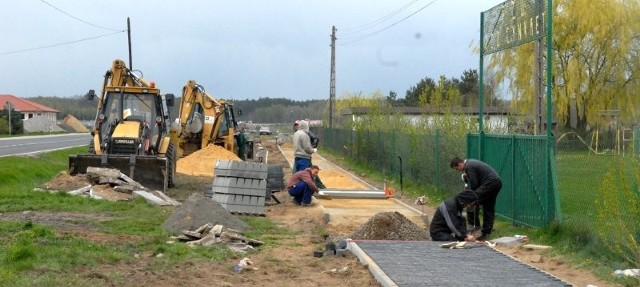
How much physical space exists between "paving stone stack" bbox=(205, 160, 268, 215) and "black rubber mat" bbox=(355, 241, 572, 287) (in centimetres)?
546

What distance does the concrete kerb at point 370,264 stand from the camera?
9.88 m

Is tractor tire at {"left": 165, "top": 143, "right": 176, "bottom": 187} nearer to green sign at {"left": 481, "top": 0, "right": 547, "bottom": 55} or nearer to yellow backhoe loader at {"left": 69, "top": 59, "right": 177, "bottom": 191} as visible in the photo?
yellow backhoe loader at {"left": 69, "top": 59, "right": 177, "bottom": 191}

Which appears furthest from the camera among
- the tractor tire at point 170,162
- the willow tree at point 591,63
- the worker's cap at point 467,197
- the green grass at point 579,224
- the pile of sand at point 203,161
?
the willow tree at point 591,63

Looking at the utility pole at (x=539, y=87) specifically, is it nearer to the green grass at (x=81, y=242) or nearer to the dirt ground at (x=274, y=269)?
the dirt ground at (x=274, y=269)

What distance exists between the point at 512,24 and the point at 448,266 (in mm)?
6912

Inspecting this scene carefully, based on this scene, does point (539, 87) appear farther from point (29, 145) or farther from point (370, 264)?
point (29, 145)

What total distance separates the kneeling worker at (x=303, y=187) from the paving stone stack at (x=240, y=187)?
1.06m

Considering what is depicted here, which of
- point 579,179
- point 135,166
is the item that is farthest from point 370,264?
point 135,166

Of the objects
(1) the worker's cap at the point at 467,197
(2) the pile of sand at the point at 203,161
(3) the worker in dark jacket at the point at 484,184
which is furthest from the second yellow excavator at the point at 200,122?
(1) the worker's cap at the point at 467,197

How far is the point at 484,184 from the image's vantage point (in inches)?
575

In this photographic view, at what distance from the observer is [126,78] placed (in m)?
24.7

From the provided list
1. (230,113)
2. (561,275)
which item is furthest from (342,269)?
(230,113)

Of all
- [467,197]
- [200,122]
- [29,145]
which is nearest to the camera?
[467,197]

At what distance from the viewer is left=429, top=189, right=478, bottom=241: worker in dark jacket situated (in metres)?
13.4
